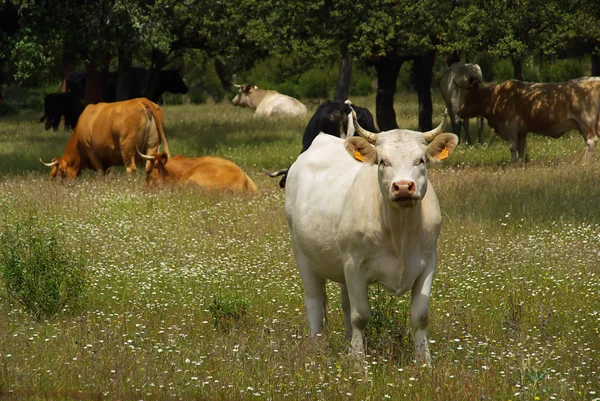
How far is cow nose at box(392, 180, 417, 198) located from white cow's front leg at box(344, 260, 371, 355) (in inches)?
32.0

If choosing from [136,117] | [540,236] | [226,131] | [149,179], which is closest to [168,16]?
[226,131]

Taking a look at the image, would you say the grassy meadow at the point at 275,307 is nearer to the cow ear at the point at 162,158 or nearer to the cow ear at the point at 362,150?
the cow ear at the point at 162,158

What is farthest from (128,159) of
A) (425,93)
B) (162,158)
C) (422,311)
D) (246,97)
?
(246,97)

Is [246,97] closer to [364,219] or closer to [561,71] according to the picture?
[561,71]

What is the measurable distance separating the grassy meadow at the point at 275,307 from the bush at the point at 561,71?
33.0m

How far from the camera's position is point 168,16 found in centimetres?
2692

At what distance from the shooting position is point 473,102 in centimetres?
2038

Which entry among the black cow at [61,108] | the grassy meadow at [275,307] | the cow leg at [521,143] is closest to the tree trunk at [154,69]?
the black cow at [61,108]

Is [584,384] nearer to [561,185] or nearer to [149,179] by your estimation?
[561,185]

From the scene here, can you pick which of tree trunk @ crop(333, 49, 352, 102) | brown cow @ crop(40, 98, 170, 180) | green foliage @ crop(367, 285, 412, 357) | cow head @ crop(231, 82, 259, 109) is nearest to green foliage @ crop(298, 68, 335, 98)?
cow head @ crop(231, 82, 259, 109)

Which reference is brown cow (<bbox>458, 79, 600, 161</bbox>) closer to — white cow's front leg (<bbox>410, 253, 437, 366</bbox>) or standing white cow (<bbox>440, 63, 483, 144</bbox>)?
standing white cow (<bbox>440, 63, 483, 144</bbox>)

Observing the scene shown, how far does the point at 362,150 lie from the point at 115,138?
12.3 meters

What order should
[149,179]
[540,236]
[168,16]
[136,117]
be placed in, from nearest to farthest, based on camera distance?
[540,236], [149,179], [136,117], [168,16]

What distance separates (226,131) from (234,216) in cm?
1451
